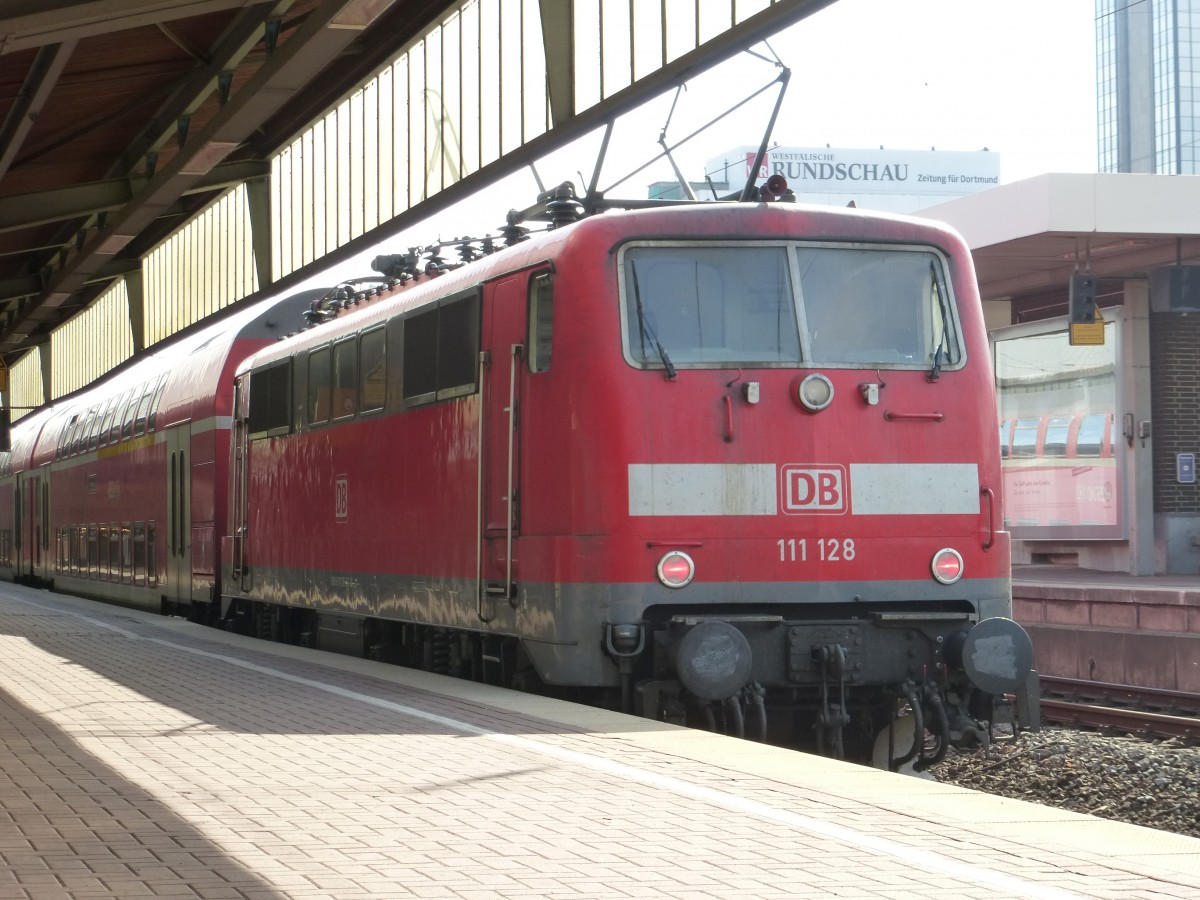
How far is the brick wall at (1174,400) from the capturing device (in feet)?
85.2

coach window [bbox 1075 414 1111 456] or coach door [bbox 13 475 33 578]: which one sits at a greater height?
coach window [bbox 1075 414 1111 456]

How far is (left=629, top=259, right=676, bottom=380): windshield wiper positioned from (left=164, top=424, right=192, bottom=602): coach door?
11832 millimetres

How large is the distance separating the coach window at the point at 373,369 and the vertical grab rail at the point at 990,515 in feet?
15.2

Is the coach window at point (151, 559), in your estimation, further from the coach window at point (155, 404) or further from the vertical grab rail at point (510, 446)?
the vertical grab rail at point (510, 446)

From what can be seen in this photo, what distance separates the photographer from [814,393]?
9.89m

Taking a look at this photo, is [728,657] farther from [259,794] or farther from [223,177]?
[223,177]

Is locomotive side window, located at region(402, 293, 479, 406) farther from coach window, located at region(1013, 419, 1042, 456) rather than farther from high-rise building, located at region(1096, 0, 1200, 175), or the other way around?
high-rise building, located at region(1096, 0, 1200, 175)

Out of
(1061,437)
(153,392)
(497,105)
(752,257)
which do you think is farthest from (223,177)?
(752,257)

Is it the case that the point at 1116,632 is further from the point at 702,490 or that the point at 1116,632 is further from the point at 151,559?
the point at 151,559

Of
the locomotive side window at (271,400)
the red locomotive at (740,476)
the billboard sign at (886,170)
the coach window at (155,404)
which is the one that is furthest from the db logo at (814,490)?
the billboard sign at (886,170)

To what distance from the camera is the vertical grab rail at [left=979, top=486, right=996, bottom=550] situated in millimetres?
10094

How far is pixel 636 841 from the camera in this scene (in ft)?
20.2

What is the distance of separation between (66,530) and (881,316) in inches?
954

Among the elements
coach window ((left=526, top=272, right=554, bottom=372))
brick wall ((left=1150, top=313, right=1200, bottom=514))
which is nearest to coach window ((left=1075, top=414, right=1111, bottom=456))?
brick wall ((left=1150, top=313, right=1200, bottom=514))
